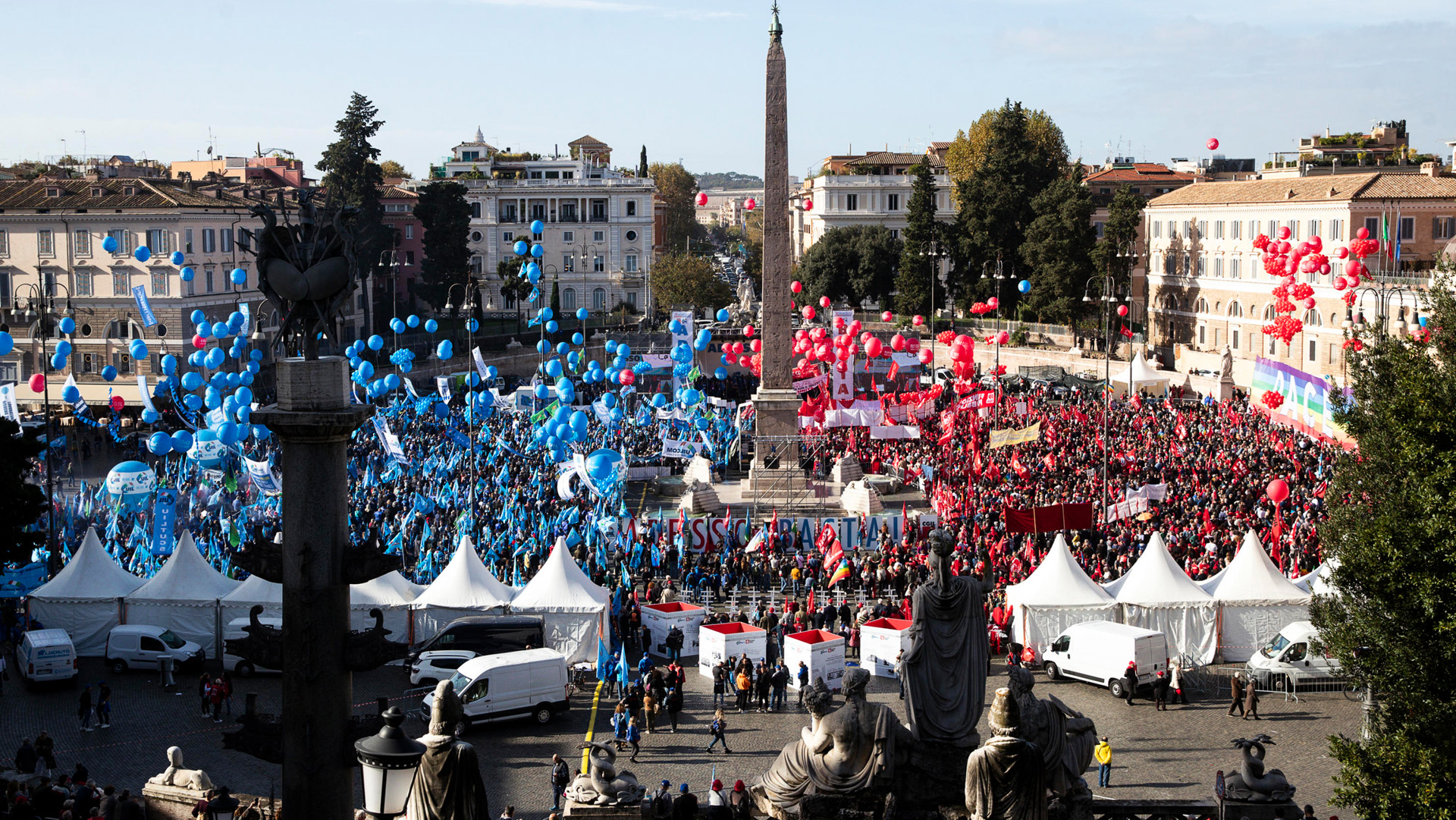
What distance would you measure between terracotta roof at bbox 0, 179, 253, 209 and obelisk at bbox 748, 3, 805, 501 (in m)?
22.9

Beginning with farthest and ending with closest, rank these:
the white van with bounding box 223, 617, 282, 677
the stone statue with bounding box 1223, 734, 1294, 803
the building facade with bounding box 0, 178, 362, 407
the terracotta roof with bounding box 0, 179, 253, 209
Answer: the terracotta roof with bounding box 0, 179, 253, 209 < the building facade with bounding box 0, 178, 362, 407 < the white van with bounding box 223, 617, 282, 677 < the stone statue with bounding box 1223, 734, 1294, 803

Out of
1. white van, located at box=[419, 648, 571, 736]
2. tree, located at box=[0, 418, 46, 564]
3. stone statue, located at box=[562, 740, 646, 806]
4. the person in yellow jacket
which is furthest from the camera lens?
tree, located at box=[0, 418, 46, 564]

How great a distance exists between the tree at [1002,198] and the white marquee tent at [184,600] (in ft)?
147

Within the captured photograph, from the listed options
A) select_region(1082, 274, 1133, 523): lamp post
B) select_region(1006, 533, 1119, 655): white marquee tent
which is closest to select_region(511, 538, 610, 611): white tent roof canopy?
select_region(1006, 533, 1119, 655): white marquee tent

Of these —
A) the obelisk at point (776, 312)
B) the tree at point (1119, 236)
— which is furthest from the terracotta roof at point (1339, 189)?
the obelisk at point (776, 312)

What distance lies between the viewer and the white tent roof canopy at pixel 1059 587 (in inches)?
752

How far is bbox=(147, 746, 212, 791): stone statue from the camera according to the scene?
464 inches

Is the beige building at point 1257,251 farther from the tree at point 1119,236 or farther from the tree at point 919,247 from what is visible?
the tree at point 919,247

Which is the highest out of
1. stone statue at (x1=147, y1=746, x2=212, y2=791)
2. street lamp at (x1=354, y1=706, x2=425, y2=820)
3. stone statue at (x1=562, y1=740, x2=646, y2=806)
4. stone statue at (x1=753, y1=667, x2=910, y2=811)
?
street lamp at (x1=354, y1=706, x2=425, y2=820)

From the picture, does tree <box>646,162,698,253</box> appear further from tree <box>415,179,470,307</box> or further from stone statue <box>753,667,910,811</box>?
stone statue <box>753,667,910,811</box>

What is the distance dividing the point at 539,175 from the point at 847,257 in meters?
22.9

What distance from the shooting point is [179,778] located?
1192 centimetres

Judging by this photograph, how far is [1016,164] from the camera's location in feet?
199

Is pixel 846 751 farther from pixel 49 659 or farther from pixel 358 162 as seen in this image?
pixel 358 162
